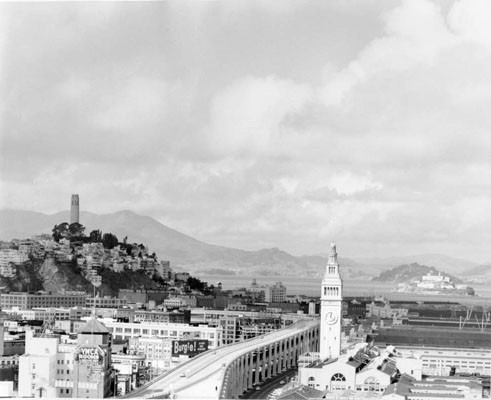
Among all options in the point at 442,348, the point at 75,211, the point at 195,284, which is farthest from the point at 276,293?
the point at 442,348

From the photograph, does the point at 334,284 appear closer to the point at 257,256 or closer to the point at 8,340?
the point at 8,340

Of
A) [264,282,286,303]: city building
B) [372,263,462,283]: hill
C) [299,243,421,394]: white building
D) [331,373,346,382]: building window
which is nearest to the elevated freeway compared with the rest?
[299,243,421,394]: white building

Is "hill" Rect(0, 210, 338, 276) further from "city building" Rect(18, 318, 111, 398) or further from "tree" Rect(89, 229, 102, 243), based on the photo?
"city building" Rect(18, 318, 111, 398)

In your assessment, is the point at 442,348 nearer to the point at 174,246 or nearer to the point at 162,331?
the point at 162,331

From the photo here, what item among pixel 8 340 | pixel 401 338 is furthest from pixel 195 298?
pixel 8 340

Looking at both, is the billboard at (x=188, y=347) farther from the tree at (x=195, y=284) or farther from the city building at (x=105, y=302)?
the tree at (x=195, y=284)

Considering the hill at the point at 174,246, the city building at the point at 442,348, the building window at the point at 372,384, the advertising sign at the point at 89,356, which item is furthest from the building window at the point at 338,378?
the hill at the point at 174,246

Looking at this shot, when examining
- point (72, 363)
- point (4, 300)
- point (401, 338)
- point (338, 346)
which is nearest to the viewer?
point (72, 363)
